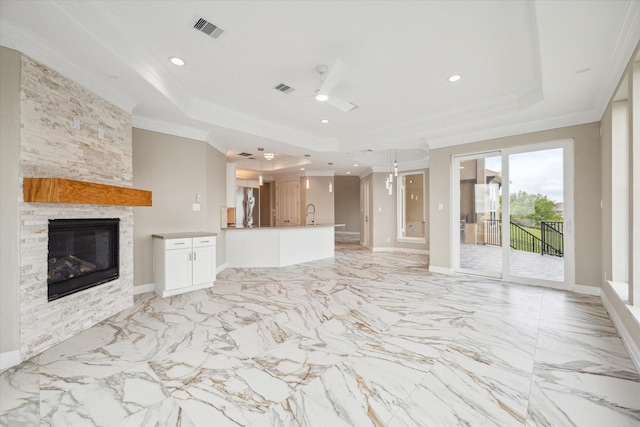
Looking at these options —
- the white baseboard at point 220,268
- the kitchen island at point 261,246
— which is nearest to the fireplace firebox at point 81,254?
the white baseboard at point 220,268

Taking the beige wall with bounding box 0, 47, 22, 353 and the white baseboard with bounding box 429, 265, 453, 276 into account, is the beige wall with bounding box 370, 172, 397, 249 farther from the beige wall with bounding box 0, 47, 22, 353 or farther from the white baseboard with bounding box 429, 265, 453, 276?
the beige wall with bounding box 0, 47, 22, 353

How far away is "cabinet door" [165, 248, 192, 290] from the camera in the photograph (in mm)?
4117

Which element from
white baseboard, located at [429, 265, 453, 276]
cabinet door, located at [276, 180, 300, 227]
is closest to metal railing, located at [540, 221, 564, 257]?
white baseboard, located at [429, 265, 453, 276]

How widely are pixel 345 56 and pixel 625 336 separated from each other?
395 centimetres

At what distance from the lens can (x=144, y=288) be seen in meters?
4.34

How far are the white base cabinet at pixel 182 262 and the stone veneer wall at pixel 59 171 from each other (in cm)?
55

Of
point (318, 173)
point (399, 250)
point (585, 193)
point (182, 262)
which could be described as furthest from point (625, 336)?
point (318, 173)

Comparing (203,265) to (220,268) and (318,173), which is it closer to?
(220,268)

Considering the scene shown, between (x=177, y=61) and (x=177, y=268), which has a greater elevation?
(x=177, y=61)

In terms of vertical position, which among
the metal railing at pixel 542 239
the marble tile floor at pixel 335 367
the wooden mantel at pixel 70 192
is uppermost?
the wooden mantel at pixel 70 192

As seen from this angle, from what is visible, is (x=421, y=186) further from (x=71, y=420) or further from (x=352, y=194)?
(x=71, y=420)

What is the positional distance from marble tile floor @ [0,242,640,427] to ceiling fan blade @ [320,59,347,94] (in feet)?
8.59

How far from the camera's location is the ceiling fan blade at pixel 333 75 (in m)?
2.81

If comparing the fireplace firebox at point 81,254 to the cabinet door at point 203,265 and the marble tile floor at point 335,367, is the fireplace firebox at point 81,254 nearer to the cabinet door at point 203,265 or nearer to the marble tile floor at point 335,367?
the marble tile floor at point 335,367
